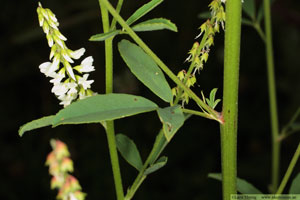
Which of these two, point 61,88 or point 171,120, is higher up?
point 61,88

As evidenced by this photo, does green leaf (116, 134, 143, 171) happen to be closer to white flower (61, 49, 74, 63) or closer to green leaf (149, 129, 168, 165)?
green leaf (149, 129, 168, 165)

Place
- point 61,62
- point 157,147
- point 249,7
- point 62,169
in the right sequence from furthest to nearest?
point 249,7, point 157,147, point 61,62, point 62,169

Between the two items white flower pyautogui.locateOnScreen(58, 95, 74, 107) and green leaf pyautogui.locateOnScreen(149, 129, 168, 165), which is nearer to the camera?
white flower pyautogui.locateOnScreen(58, 95, 74, 107)

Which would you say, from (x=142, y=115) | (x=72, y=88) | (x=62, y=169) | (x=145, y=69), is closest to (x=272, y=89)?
(x=145, y=69)

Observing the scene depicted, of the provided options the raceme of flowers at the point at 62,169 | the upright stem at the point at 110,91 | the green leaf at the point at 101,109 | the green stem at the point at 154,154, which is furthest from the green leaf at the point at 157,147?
the raceme of flowers at the point at 62,169

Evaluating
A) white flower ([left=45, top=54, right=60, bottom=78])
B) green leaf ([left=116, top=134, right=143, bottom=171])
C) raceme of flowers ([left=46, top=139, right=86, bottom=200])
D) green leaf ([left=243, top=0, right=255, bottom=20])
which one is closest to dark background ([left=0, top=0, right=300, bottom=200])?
green leaf ([left=243, top=0, right=255, bottom=20])

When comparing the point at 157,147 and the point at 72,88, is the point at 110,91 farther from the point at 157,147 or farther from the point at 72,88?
the point at 157,147
